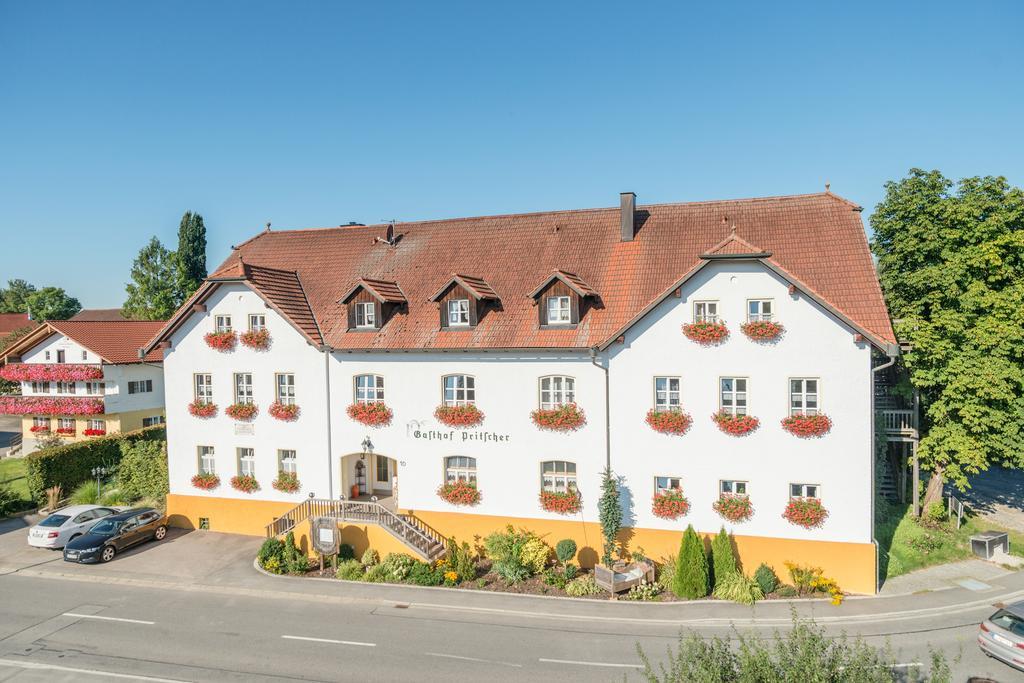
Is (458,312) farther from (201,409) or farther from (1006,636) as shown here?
(1006,636)

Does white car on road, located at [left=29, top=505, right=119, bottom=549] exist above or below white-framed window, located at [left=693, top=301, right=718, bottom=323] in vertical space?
below

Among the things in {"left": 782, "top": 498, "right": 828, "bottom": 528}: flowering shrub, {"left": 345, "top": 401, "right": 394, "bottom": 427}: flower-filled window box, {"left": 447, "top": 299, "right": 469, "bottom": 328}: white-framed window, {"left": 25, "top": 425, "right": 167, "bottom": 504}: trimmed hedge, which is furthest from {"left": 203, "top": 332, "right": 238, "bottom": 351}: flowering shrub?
{"left": 782, "top": 498, "right": 828, "bottom": 528}: flowering shrub

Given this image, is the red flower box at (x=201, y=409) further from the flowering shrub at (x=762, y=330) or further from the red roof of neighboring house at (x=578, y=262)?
the flowering shrub at (x=762, y=330)

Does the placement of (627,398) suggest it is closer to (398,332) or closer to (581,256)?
(581,256)

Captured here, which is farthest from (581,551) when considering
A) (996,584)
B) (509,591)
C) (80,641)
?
(80,641)

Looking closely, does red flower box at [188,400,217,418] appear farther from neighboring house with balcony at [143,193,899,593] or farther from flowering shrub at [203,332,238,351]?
flowering shrub at [203,332,238,351]

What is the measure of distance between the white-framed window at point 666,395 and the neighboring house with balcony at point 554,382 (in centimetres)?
8

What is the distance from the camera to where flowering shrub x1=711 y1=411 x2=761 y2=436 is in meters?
20.6

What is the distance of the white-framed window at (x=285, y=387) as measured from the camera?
26.1m

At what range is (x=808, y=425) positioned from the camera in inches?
790

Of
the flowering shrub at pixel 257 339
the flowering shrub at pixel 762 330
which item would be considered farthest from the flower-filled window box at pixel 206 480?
the flowering shrub at pixel 762 330

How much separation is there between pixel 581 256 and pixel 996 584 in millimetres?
17541

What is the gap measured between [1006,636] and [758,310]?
33.8 feet

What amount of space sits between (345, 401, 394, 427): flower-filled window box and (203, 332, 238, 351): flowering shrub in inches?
231
